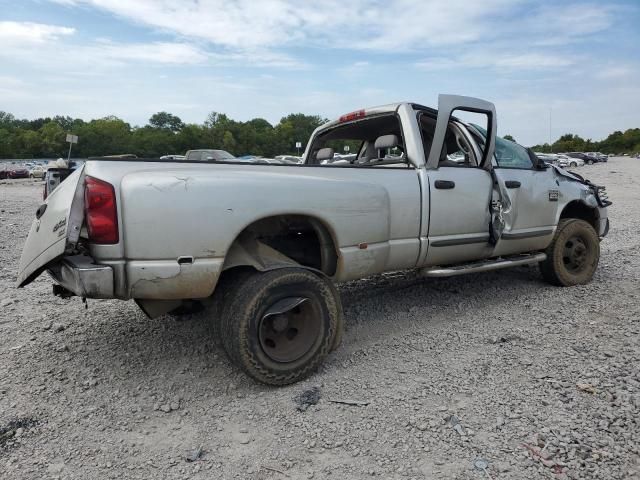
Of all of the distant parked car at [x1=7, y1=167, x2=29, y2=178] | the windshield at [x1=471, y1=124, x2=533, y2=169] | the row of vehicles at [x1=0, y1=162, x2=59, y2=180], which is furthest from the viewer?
the distant parked car at [x1=7, y1=167, x2=29, y2=178]

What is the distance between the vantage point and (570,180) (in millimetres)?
5270

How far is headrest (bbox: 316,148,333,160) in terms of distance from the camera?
18.0 ft

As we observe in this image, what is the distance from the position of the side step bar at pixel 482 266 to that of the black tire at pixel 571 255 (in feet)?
0.76

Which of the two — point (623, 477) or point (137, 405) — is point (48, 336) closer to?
point (137, 405)

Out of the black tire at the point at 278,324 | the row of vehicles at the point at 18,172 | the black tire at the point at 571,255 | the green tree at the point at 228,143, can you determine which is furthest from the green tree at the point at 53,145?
the black tire at the point at 278,324

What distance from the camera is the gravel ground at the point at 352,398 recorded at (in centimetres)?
235

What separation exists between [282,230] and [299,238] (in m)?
0.34

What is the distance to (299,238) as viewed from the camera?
3.89m

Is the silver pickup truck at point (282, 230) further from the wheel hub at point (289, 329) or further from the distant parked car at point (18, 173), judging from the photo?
the distant parked car at point (18, 173)

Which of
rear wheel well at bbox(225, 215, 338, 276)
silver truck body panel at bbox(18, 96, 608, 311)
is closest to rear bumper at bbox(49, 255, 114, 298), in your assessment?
silver truck body panel at bbox(18, 96, 608, 311)

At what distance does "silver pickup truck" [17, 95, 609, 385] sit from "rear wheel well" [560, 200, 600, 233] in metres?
0.80

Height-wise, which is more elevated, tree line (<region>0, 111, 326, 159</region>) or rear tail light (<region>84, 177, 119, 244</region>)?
tree line (<region>0, 111, 326, 159</region>)

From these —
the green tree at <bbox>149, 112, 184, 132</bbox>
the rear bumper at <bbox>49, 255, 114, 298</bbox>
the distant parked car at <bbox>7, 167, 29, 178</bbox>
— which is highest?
the green tree at <bbox>149, 112, 184, 132</bbox>

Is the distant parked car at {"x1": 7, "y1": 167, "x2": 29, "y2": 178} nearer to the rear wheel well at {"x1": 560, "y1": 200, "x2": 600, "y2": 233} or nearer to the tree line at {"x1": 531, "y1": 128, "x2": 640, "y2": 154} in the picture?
the rear wheel well at {"x1": 560, "y1": 200, "x2": 600, "y2": 233}
